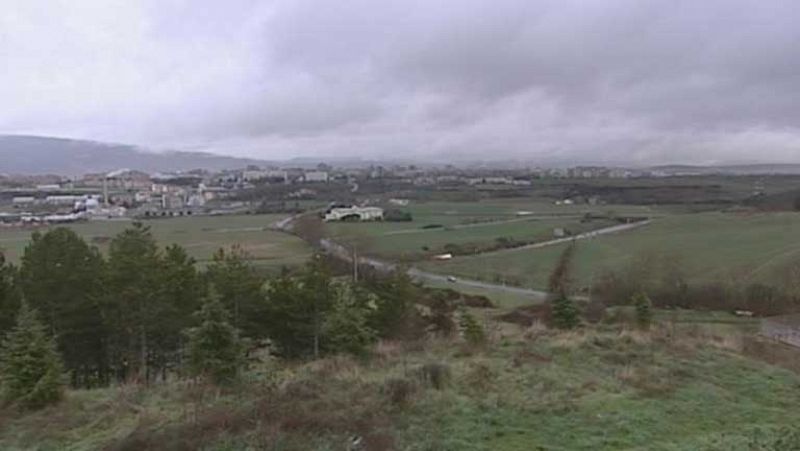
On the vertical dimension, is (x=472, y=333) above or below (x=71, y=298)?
below

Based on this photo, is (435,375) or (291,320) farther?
(291,320)

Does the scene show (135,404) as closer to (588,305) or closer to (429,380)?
(429,380)

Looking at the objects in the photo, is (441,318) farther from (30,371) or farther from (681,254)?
(681,254)

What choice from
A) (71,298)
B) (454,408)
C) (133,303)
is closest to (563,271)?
(133,303)

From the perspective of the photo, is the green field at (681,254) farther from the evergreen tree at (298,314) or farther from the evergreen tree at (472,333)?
the evergreen tree at (298,314)

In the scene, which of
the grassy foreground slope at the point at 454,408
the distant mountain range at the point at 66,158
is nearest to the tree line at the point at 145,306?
the grassy foreground slope at the point at 454,408
